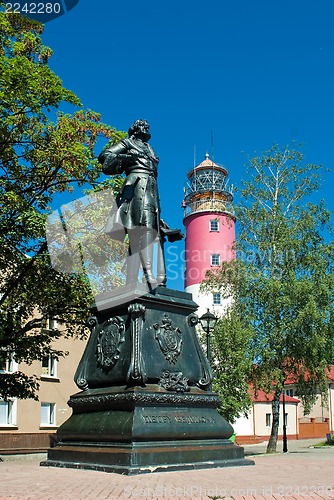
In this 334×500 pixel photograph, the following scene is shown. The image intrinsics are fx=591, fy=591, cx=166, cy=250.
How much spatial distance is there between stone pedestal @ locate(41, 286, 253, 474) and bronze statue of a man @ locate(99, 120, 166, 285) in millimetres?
683

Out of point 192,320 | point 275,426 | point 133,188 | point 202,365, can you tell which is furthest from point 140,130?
point 275,426

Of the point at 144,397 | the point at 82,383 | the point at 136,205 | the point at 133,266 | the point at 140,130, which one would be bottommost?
the point at 144,397

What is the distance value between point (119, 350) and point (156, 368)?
59 centimetres

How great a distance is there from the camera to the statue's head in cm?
986

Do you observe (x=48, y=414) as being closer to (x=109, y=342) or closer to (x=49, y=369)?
(x=49, y=369)

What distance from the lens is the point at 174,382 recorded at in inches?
322

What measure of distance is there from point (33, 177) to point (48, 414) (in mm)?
18469

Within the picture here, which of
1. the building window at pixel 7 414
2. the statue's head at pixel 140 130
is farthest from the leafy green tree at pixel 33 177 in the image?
the building window at pixel 7 414

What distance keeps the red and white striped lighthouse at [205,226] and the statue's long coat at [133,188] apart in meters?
32.6

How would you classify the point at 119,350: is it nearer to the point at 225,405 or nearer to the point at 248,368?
the point at 225,405

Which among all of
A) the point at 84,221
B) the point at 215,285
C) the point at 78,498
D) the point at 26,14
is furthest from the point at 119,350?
the point at 215,285

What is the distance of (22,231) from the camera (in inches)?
627

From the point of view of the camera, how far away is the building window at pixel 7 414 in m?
28.0

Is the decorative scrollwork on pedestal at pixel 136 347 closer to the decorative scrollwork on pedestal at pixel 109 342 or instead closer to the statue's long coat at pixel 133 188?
the decorative scrollwork on pedestal at pixel 109 342
